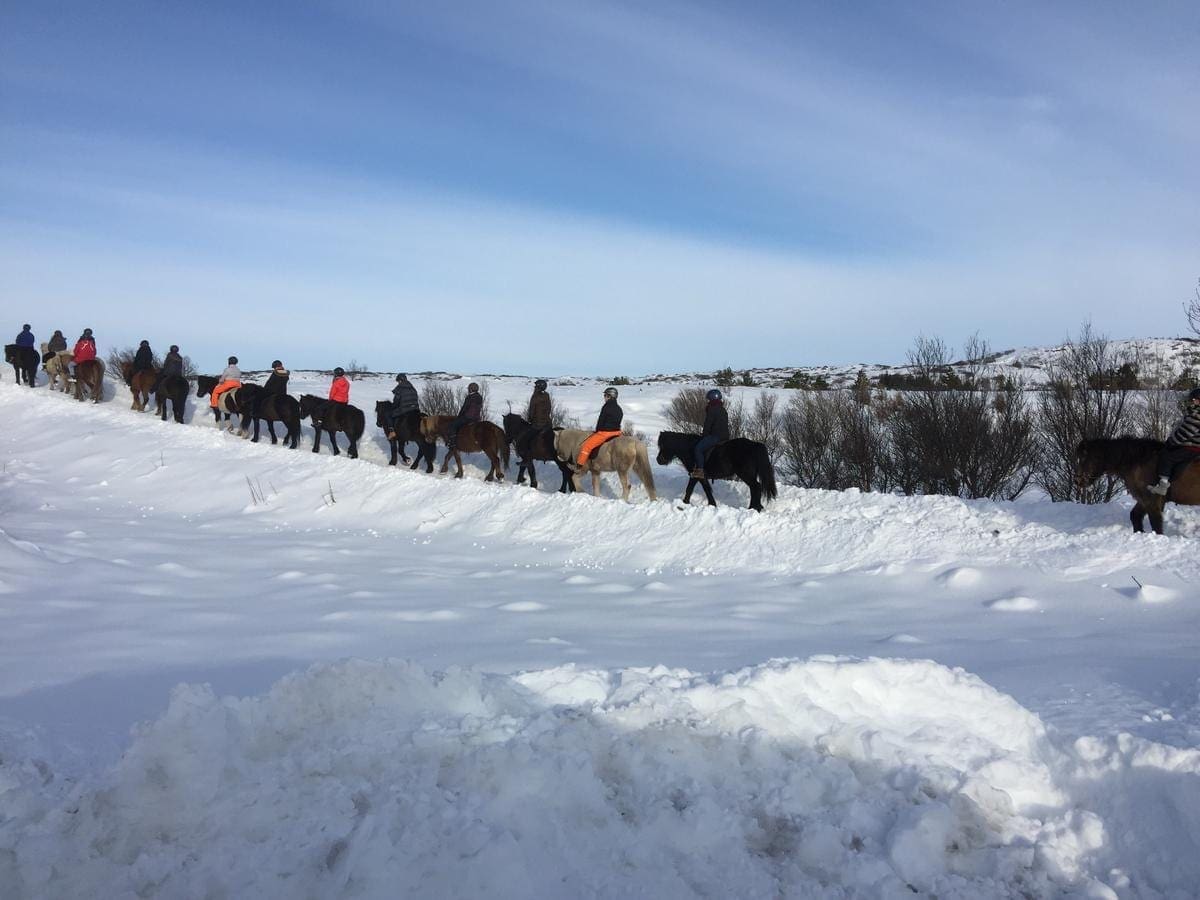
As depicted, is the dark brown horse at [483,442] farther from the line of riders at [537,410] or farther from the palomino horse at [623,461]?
the palomino horse at [623,461]

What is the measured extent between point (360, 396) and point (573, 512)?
83.0 feet

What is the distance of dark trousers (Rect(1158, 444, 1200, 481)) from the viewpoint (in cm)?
1005

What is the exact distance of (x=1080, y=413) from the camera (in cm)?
1633

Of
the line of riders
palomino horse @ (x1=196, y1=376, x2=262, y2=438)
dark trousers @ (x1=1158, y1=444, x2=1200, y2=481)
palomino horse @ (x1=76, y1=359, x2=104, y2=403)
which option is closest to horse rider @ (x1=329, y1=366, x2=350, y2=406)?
the line of riders

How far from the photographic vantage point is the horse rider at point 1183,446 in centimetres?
1002

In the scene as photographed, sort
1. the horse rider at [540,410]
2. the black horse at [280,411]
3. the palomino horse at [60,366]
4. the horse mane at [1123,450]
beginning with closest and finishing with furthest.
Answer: the horse mane at [1123,450] < the horse rider at [540,410] < the black horse at [280,411] < the palomino horse at [60,366]

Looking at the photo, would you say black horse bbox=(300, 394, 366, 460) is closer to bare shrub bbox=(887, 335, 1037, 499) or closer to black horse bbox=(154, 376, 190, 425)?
black horse bbox=(154, 376, 190, 425)

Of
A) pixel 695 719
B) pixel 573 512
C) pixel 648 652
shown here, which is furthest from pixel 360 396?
pixel 695 719

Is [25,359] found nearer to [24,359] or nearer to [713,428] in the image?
[24,359]

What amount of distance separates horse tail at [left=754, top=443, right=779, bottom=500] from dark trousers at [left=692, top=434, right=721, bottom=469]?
776 millimetres

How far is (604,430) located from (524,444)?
9.97 ft

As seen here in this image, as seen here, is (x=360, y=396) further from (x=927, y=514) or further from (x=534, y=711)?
(x=534, y=711)

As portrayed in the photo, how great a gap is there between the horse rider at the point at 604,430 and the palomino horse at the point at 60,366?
23.7 meters

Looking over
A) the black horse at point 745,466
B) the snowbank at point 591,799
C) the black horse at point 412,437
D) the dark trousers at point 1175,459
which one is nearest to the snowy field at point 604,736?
the snowbank at point 591,799
